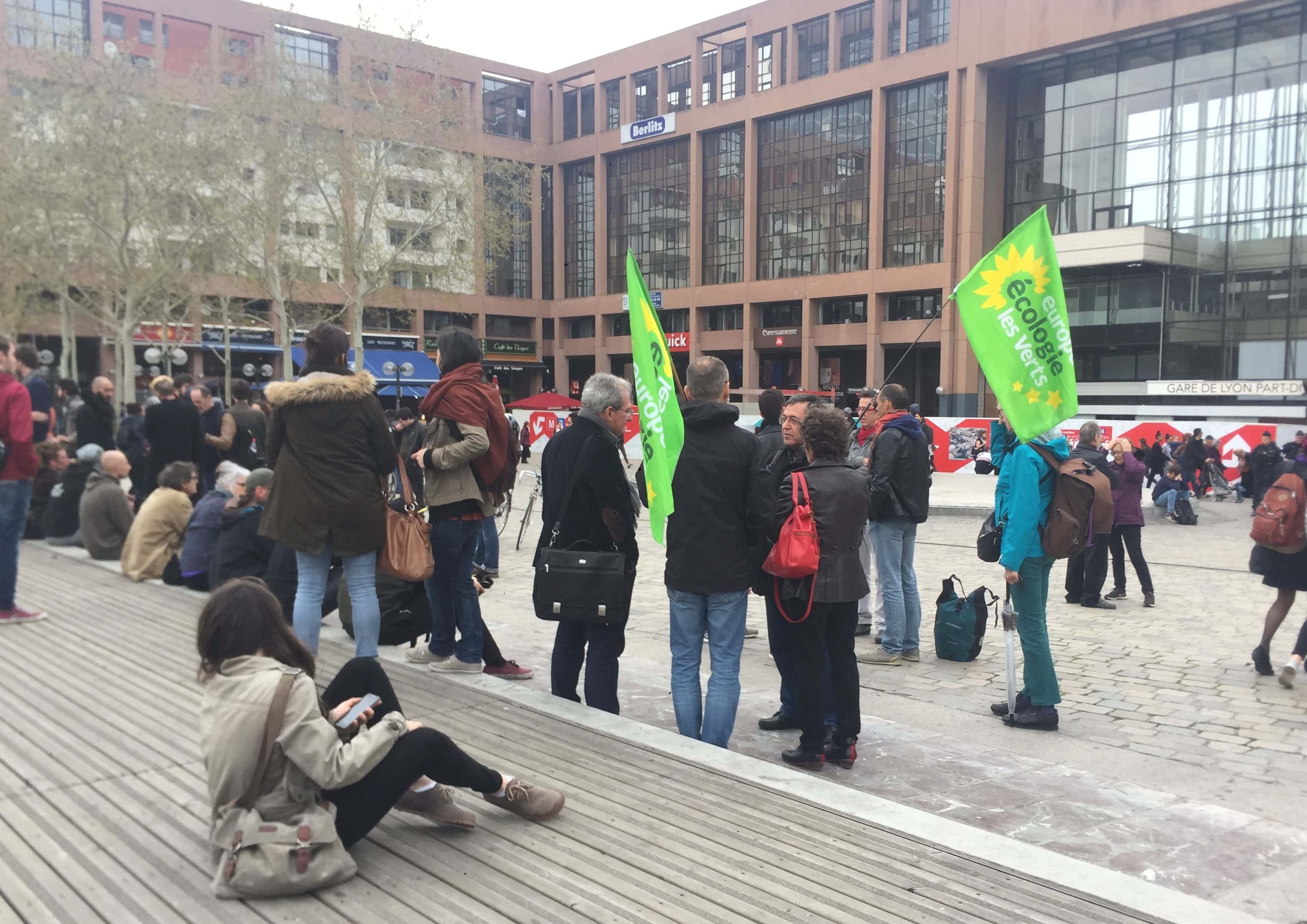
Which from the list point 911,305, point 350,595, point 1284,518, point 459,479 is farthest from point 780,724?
point 911,305

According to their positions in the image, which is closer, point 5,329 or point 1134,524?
point 1134,524

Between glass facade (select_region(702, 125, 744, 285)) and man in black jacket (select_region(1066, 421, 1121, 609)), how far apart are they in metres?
45.5

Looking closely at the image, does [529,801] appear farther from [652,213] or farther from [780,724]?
[652,213]

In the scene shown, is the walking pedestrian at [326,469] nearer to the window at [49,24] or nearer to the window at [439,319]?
the window at [49,24]

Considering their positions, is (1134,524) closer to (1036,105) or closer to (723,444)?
(723,444)

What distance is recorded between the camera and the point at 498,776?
3.66 m

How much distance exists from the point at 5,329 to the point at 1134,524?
39.4 metres

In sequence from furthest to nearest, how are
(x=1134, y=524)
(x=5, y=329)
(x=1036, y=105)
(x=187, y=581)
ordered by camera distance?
(x=1036, y=105)
(x=5, y=329)
(x=1134, y=524)
(x=187, y=581)

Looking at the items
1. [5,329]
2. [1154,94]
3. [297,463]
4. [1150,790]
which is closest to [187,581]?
[297,463]

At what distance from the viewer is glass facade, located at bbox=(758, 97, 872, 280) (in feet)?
163

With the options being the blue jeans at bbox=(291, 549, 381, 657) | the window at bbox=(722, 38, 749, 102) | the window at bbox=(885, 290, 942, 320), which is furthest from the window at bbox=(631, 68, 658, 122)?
the blue jeans at bbox=(291, 549, 381, 657)

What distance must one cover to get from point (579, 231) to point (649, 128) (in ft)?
28.9

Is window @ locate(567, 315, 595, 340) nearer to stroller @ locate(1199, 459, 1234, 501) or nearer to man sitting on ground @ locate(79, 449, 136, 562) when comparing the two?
stroller @ locate(1199, 459, 1234, 501)

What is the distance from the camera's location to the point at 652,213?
2324 inches
